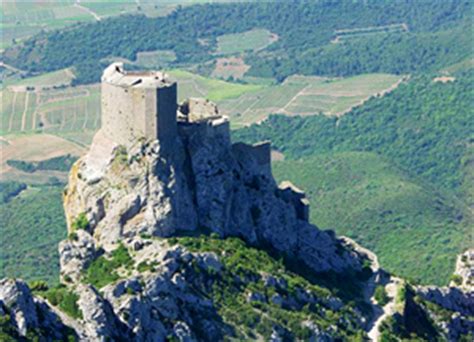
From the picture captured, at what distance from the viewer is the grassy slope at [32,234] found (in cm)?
12731

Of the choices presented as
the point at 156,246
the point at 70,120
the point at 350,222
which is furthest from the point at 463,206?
the point at 156,246

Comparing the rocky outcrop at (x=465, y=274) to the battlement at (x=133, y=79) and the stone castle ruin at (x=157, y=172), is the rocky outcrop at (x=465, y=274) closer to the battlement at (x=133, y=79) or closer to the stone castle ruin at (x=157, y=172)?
the stone castle ruin at (x=157, y=172)

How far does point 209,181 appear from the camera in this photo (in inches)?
3346

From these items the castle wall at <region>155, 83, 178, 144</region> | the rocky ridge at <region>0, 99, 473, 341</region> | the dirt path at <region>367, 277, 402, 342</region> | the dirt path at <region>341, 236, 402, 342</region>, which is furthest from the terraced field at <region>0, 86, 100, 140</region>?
the castle wall at <region>155, 83, 178, 144</region>

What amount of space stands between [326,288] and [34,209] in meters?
69.6

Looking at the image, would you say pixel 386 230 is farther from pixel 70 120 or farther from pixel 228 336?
pixel 228 336

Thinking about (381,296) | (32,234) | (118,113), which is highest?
(118,113)

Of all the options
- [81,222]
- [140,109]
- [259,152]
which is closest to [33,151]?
[259,152]

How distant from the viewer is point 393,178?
6496 inches

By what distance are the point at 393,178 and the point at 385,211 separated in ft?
45.2

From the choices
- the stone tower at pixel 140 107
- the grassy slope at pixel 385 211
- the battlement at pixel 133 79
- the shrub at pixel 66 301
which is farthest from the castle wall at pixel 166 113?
the grassy slope at pixel 385 211

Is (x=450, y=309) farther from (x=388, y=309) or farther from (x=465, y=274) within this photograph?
(x=465, y=274)

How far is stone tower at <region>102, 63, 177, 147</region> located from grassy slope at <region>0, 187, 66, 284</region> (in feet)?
113

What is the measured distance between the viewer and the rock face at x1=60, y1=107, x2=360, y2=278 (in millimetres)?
81125
